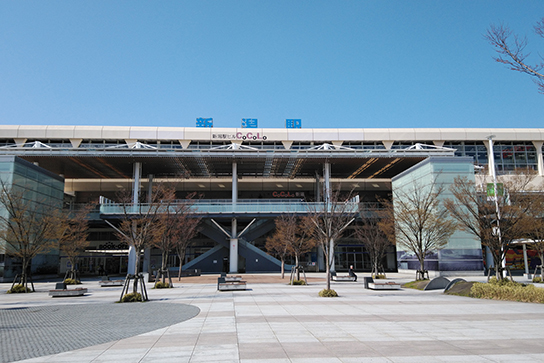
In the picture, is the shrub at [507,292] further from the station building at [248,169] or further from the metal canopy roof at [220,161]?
the metal canopy roof at [220,161]

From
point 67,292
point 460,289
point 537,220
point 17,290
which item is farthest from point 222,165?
point 460,289

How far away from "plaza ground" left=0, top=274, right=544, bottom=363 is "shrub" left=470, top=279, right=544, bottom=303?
690 millimetres

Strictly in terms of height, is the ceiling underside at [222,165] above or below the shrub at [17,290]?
above

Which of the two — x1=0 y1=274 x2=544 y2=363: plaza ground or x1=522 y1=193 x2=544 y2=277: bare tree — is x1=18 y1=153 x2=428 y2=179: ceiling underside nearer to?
x1=522 y1=193 x2=544 y2=277: bare tree

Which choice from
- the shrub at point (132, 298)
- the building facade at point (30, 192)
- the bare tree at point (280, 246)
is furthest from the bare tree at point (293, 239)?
the building facade at point (30, 192)

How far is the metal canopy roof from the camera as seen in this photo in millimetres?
40062

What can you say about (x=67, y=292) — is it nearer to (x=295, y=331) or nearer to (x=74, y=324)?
(x=74, y=324)

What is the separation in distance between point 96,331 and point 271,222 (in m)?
34.1

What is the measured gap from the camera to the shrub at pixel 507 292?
49.9ft

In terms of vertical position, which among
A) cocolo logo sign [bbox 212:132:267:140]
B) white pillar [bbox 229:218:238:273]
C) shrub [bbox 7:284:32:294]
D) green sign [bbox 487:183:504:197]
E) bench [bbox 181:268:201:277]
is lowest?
bench [bbox 181:268:201:277]

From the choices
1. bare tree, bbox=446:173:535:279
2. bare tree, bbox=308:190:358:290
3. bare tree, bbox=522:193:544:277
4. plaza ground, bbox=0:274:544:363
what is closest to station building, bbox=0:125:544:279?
bare tree, bbox=522:193:544:277

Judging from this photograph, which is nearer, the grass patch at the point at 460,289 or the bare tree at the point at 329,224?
the grass patch at the point at 460,289

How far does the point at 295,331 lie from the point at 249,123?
48.2 meters

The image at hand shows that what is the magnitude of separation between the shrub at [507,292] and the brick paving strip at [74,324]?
11.7 meters
